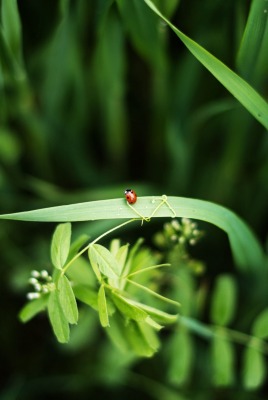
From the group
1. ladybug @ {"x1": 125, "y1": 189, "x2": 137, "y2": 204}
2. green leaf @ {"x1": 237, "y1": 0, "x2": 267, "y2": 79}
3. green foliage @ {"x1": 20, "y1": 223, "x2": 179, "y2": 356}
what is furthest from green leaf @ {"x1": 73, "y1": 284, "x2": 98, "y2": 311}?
green leaf @ {"x1": 237, "y1": 0, "x2": 267, "y2": 79}

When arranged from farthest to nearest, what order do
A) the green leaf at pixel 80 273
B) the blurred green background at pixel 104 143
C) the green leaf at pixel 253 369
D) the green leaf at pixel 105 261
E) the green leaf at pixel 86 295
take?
the blurred green background at pixel 104 143, the green leaf at pixel 253 369, the green leaf at pixel 80 273, the green leaf at pixel 86 295, the green leaf at pixel 105 261

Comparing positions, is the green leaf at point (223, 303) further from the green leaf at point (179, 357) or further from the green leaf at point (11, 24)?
the green leaf at point (11, 24)

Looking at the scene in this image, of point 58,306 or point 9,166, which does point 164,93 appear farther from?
point 58,306

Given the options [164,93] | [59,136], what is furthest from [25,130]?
[164,93]

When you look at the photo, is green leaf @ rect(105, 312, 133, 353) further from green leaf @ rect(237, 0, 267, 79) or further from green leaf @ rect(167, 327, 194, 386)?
green leaf @ rect(237, 0, 267, 79)

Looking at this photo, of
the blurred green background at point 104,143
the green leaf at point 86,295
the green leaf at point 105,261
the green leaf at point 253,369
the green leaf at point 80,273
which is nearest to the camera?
the green leaf at point 105,261

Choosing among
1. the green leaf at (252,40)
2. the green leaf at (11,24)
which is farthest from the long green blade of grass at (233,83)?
the green leaf at (11,24)
